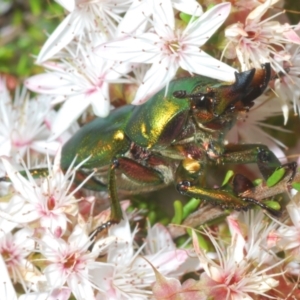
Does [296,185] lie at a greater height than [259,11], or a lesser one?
lesser

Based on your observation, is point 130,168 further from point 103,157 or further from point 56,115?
point 56,115

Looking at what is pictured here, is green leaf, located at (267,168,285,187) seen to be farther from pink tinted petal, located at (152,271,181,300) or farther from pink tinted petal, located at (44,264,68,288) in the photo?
pink tinted petal, located at (44,264,68,288)

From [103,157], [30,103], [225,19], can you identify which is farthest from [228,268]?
[30,103]

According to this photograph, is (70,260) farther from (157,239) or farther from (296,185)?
(296,185)

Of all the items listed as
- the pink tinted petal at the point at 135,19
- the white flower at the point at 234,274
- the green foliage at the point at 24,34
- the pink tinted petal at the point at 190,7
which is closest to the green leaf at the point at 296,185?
the white flower at the point at 234,274

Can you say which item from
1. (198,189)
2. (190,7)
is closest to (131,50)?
(190,7)

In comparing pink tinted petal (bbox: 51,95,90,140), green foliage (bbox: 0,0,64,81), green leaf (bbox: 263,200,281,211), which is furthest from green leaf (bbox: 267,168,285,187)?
green foliage (bbox: 0,0,64,81)
